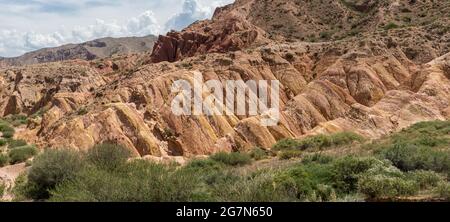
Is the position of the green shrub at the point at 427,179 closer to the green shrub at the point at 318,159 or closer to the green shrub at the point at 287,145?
the green shrub at the point at 318,159

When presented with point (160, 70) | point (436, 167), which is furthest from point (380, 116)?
point (160, 70)

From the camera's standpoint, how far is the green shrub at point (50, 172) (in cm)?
1741

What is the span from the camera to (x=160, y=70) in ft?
128

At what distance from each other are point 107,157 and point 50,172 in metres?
2.21

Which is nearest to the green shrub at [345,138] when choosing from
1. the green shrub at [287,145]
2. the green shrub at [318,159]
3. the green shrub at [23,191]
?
the green shrub at [287,145]

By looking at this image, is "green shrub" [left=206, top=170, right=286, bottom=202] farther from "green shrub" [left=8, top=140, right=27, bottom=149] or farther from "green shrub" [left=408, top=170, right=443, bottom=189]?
"green shrub" [left=8, top=140, right=27, bottom=149]

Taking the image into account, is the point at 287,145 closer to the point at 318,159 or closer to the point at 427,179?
the point at 318,159

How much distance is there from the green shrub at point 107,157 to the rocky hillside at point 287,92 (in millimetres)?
8569

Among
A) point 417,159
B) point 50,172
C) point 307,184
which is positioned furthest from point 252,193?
point 50,172

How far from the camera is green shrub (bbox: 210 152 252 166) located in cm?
2384

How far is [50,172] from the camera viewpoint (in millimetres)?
17547

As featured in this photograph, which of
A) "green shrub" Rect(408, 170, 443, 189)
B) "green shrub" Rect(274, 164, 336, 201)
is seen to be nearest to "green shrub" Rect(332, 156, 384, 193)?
"green shrub" Rect(274, 164, 336, 201)
